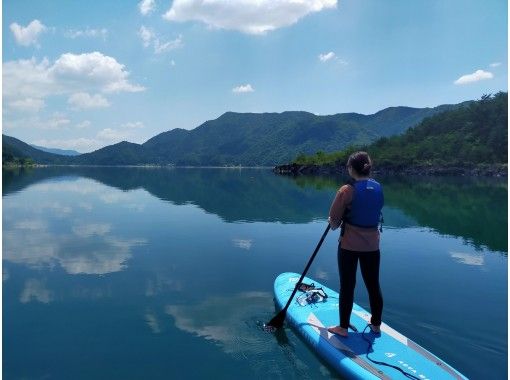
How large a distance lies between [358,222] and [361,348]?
7.81 ft

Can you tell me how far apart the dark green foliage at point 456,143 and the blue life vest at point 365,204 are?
15113 cm

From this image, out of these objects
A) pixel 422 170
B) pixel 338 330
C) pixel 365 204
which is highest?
pixel 422 170

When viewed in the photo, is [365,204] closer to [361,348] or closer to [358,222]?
[358,222]

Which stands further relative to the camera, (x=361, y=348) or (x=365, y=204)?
(x=361, y=348)

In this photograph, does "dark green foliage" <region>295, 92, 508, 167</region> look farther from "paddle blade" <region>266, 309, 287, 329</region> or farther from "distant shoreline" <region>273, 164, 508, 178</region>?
"paddle blade" <region>266, 309, 287, 329</region>

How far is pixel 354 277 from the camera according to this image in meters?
7.93

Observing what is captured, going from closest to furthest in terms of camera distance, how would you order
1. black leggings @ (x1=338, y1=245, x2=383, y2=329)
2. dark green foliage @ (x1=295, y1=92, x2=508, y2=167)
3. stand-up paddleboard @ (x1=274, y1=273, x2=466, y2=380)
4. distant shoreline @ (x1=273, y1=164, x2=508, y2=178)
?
stand-up paddleboard @ (x1=274, y1=273, x2=466, y2=380), black leggings @ (x1=338, y1=245, x2=383, y2=329), distant shoreline @ (x1=273, y1=164, x2=508, y2=178), dark green foliage @ (x1=295, y1=92, x2=508, y2=167)

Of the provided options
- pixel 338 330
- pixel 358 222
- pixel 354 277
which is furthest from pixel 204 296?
pixel 358 222

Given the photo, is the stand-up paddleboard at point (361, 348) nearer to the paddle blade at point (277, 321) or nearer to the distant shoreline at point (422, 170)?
the paddle blade at point (277, 321)

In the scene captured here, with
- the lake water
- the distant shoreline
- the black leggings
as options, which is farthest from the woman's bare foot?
the distant shoreline

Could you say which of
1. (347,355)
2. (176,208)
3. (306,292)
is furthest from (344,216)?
(176,208)

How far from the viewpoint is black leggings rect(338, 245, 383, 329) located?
7793 mm

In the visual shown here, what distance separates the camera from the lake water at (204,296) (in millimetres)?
8180

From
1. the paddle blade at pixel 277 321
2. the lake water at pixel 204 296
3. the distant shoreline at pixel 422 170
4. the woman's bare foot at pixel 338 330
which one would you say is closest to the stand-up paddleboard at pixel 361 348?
the woman's bare foot at pixel 338 330
